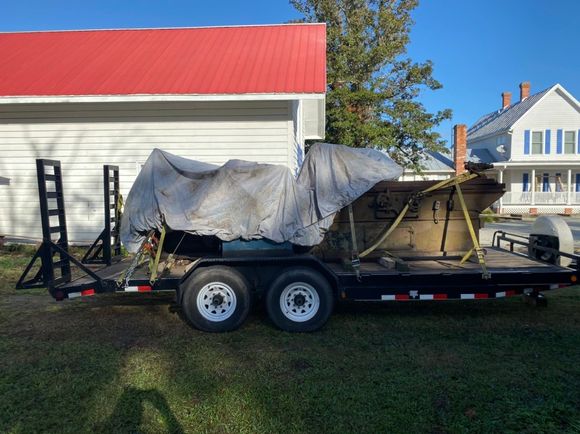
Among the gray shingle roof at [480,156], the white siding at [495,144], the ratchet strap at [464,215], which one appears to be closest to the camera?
the ratchet strap at [464,215]

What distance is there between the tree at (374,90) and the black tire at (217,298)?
17561mm

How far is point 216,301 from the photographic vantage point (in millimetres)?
5621

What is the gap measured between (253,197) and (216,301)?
4.34 feet

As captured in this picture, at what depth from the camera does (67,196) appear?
11.9 m

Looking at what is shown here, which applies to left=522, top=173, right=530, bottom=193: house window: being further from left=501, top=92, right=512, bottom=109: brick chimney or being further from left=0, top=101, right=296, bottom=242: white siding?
left=0, top=101, right=296, bottom=242: white siding

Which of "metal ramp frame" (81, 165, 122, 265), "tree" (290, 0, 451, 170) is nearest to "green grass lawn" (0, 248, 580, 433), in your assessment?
"metal ramp frame" (81, 165, 122, 265)

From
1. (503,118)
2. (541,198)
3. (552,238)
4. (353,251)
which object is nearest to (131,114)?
(353,251)

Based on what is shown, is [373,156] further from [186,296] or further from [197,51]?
[197,51]

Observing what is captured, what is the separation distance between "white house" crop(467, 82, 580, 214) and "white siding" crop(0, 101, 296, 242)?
24.8 metres

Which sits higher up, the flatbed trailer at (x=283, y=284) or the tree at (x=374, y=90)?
the tree at (x=374, y=90)

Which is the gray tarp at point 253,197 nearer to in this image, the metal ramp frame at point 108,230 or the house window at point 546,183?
the metal ramp frame at point 108,230

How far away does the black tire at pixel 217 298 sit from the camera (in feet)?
18.3

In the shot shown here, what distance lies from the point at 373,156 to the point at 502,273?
2.13 m

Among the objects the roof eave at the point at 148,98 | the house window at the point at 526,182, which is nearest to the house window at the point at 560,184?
the house window at the point at 526,182
